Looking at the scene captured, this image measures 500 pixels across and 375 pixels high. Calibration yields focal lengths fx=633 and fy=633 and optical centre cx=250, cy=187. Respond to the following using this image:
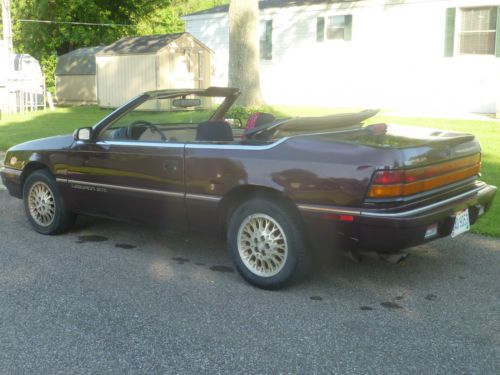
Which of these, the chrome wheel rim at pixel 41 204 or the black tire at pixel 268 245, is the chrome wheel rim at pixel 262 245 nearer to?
the black tire at pixel 268 245

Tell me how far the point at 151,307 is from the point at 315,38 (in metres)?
17.4

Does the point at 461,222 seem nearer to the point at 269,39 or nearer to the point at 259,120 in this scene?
the point at 259,120

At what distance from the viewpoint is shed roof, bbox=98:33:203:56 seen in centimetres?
2256

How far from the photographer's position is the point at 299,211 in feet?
14.3

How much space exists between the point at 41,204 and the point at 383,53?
1464 cm

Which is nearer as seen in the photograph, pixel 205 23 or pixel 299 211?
pixel 299 211

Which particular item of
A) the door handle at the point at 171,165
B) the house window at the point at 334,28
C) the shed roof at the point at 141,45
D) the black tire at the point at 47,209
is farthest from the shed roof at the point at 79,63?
the door handle at the point at 171,165

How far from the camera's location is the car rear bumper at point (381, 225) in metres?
4.02

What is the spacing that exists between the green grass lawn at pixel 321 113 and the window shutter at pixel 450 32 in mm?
3081

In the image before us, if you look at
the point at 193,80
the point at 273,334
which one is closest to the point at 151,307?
the point at 273,334

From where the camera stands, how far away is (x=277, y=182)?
439 cm

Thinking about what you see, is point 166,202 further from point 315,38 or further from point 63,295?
point 315,38

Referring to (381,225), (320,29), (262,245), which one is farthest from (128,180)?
(320,29)

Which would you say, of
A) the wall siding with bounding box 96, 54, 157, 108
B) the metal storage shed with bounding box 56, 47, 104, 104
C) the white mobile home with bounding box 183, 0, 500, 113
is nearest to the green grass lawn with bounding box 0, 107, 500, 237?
the wall siding with bounding box 96, 54, 157, 108
